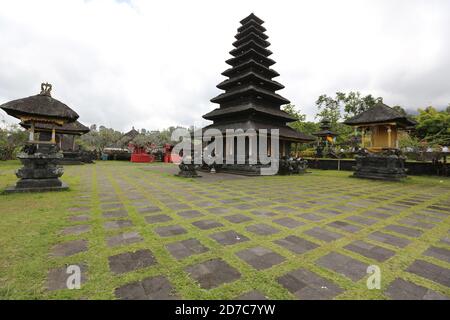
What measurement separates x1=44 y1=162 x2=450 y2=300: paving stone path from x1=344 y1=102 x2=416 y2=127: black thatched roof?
908 cm

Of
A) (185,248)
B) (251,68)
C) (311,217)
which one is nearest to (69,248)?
(185,248)

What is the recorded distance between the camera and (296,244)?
3.12 meters

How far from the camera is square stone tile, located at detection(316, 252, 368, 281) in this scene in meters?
2.35

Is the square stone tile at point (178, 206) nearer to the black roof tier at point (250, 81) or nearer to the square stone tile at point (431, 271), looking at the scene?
the square stone tile at point (431, 271)

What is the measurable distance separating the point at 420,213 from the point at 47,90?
12.4 meters

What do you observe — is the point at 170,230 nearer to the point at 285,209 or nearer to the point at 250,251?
the point at 250,251

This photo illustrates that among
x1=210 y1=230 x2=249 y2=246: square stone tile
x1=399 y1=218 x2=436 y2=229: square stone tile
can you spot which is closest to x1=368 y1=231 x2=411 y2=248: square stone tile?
x1=399 y1=218 x2=436 y2=229: square stone tile

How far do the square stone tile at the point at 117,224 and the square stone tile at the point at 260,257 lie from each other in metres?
2.20

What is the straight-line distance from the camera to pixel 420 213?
197 inches

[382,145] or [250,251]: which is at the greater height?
[382,145]

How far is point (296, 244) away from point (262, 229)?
28.6 inches

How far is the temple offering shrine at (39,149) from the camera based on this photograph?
662 centimetres

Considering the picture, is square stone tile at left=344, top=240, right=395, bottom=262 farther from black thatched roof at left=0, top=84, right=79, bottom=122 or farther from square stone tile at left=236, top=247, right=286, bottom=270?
black thatched roof at left=0, top=84, right=79, bottom=122
